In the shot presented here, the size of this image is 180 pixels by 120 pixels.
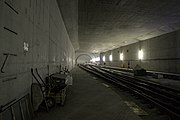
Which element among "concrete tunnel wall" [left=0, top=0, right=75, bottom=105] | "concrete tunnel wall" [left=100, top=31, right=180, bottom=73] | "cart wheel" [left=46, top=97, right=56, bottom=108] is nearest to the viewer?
"concrete tunnel wall" [left=0, top=0, right=75, bottom=105]

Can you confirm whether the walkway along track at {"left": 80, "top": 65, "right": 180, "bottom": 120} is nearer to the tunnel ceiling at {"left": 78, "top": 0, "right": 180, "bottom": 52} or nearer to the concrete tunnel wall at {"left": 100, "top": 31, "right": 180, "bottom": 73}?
the tunnel ceiling at {"left": 78, "top": 0, "right": 180, "bottom": 52}

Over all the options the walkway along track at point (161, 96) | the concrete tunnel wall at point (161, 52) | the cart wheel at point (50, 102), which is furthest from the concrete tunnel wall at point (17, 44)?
the concrete tunnel wall at point (161, 52)

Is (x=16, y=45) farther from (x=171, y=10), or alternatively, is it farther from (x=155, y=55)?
(x=155, y=55)

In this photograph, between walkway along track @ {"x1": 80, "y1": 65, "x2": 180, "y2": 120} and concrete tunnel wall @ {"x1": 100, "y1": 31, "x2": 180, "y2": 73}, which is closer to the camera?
walkway along track @ {"x1": 80, "y1": 65, "x2": 180, "y2": 120}

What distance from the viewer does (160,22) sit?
15.2 m

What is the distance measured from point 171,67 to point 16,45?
15530 mm

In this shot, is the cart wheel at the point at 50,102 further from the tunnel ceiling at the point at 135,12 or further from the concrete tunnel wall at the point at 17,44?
the tunnel ceiling at the point at 135,12

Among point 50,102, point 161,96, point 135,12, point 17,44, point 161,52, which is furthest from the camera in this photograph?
A: point 161,52

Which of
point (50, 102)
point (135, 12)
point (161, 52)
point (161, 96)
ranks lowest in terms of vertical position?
point (161, 96)

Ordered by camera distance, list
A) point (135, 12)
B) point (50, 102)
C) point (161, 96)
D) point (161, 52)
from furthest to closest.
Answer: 1. point (161, 52)
2. point (135, 12)
3. point (161, 96)
4. point (50, 102)

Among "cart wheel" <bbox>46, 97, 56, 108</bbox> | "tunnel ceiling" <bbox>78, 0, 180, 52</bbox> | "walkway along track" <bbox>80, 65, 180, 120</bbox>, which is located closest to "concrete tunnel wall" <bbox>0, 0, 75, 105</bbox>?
"cart wheel" <bbox>46, 97, 56, 108</bbox>

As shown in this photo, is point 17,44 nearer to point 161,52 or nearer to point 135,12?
point 135,12

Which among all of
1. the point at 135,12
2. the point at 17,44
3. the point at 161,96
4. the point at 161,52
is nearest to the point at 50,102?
the point at 17,44

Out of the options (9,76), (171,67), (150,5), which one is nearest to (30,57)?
(9,76)
